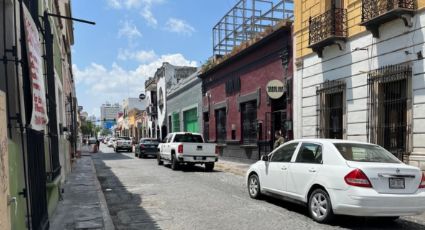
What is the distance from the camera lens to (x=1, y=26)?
4.78 m

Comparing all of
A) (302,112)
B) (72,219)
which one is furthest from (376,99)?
(72,219)

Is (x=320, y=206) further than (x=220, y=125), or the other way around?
(x=220, y=125)

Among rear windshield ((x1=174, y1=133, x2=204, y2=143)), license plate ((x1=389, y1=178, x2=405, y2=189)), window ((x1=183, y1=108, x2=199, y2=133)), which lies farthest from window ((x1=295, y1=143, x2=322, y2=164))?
window ((x1=183, y1=108, x2=199, y2=133))

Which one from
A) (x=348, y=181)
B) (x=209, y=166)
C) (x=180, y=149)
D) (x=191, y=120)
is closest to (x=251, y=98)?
(x=209, y=166)

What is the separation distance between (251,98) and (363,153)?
14060mm

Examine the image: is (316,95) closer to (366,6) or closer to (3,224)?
(366,6)

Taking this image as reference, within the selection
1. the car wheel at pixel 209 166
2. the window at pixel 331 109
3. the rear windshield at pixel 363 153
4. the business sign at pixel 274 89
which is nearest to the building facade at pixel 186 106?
the car wheel at pixel 209 166

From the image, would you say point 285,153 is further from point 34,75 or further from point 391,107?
point 34,75

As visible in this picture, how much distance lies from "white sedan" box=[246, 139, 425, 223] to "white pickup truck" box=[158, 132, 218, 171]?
9566 millimetres

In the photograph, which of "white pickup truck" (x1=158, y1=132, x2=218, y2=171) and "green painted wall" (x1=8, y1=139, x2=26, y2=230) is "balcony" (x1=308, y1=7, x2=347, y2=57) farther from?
"green painted wall" (x1=8, y1=139, x2=26, y2=230)

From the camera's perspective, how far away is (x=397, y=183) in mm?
7098

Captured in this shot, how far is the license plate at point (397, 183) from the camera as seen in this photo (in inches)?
278

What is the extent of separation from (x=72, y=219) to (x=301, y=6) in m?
12.8

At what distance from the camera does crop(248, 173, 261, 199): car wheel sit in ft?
33.5
